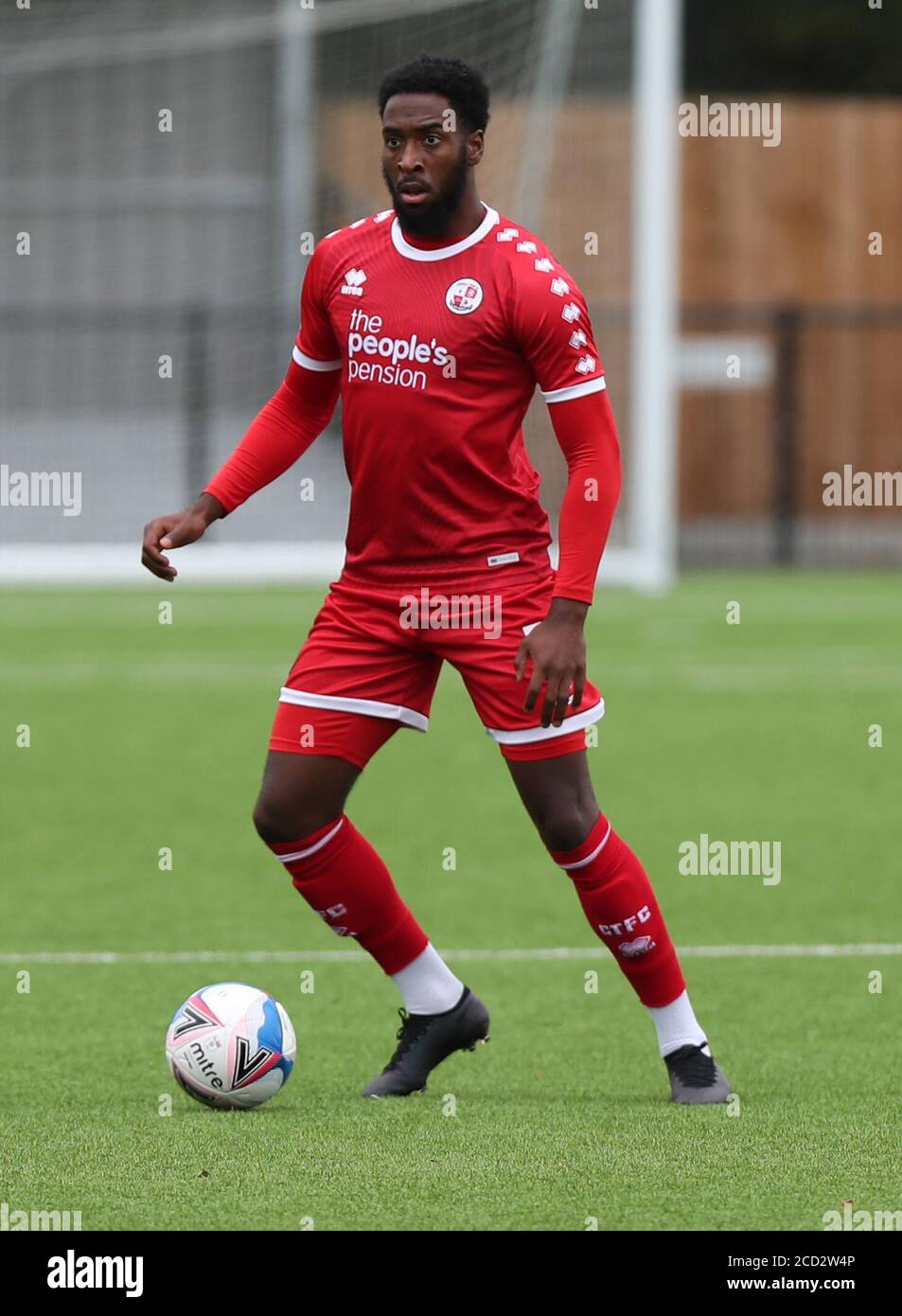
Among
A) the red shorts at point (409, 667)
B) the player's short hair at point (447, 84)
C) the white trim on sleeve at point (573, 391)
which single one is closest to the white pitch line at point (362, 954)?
the red shorts at point (409, 667)

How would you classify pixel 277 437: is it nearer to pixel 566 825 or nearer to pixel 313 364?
pixel 313 364

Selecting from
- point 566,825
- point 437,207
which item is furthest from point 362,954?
point 437,207

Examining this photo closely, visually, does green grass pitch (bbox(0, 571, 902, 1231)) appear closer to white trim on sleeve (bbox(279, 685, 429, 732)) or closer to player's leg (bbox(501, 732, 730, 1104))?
player's leg (bbox(501, 732, 730, 1104))

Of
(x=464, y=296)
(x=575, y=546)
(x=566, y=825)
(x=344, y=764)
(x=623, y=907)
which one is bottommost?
(x=623, y=907)

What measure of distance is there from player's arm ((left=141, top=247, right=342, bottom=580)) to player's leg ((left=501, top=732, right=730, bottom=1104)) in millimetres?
888

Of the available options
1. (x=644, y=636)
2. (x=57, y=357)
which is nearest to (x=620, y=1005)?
(x=644, y=636)

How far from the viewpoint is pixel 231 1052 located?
198 inches

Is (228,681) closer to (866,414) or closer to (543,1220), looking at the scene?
(543,1220)

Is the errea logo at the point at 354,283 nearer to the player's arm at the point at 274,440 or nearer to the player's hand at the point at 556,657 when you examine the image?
the player's arm at the point at 274,440

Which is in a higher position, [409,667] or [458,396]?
[458,396]

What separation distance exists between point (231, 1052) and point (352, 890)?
1.57ft

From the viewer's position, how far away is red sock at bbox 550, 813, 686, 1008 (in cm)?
512

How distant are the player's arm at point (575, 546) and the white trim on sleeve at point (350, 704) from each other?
40cm

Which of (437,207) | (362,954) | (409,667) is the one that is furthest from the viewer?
(362,954)
